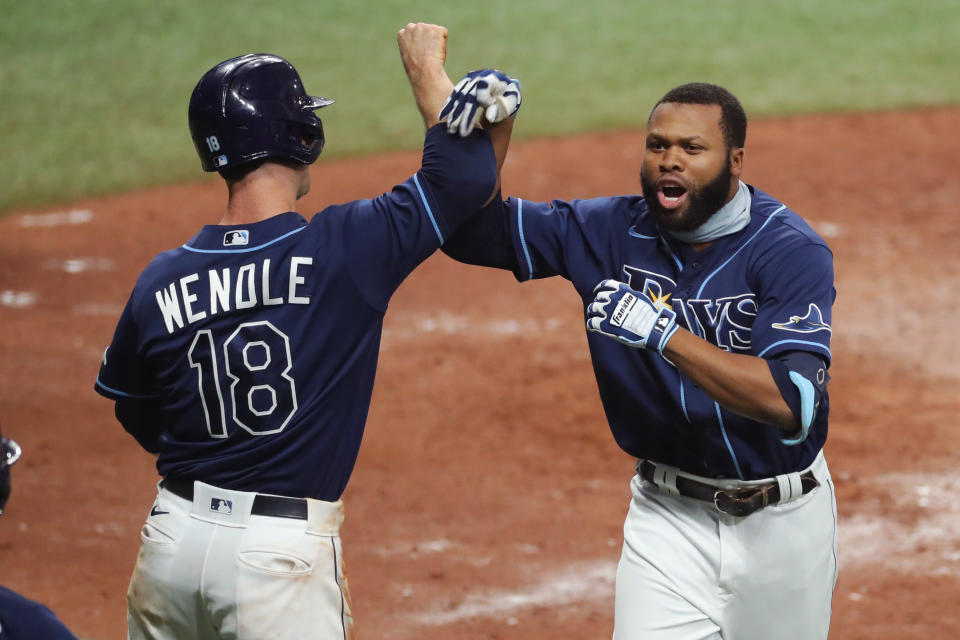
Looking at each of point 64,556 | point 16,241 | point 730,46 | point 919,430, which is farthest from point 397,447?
point 730,46

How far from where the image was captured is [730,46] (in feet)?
43.9

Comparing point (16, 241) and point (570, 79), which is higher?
point (570, 79)

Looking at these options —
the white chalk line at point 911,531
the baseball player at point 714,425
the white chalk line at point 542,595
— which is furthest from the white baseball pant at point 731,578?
the white chalk line at point 911,531

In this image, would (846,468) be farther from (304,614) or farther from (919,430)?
(304,614)

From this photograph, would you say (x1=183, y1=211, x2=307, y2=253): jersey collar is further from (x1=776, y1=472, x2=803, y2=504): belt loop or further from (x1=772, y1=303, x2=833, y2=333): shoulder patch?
(x1=776, y1=472, x2=803, y2=504): belt loop

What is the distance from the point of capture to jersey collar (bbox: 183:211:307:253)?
288 cm

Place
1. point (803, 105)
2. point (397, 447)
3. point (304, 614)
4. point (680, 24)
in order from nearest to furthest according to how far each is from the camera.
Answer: point (304, 614) < point (397, 447) < point (803, 105) < point (680, 24)

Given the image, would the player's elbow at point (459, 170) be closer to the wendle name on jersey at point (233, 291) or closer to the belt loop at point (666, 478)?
the wendle name on jersey at point (233, 291)

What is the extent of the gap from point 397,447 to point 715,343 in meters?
3.38

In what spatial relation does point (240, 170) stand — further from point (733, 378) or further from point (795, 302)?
point (795, 302)

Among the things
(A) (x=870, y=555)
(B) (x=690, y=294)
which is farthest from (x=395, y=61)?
(B) (x=690, y=294)

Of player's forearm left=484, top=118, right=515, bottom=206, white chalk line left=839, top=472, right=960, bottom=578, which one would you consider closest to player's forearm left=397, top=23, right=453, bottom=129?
player's forearm left=484, top=118, right=515, bottom=206

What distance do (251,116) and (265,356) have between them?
0.60 meters

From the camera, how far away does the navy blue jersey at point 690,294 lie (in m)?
3.13
